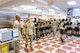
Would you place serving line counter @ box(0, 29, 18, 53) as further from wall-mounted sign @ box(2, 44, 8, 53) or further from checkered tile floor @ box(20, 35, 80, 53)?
checkered tile floor @ box(20, 35, 80, 53)

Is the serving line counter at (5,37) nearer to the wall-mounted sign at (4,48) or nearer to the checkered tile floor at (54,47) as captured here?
the wall-mounted sign at (4,48)

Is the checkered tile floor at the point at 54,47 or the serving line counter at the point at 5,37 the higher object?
the serving line counter at the point at 5,37

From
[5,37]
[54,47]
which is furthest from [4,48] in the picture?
[54,47]

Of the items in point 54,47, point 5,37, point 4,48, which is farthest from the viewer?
point 54,47

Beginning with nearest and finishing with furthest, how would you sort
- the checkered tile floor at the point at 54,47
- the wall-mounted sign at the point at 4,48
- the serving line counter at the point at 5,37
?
the serving line counter at the point at 5,37
the wall-mounted sign at the point at 4,48
the checkered tile floor at the point at 54,47

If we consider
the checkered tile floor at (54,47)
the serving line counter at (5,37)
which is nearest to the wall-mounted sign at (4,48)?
the serving line counter at (5,37)

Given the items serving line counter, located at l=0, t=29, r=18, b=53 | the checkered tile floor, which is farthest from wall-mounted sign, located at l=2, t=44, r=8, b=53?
the checkered tile floor

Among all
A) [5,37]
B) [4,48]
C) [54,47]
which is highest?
[5,37]

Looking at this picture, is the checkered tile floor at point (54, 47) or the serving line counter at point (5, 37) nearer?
the serving line counter at point (5, 37)

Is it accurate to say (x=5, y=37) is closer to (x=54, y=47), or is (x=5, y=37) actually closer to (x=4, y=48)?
(x=4, y=48)

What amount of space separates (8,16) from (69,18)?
696 cm

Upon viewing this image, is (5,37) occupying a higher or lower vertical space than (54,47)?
higher

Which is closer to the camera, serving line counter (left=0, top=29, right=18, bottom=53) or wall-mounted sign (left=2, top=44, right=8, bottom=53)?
serving line counter (left=0, top=29, right=18, bottom=53)

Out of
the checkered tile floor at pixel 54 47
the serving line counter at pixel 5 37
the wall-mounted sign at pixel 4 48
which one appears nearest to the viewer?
the serving line counter at pixel 5 37
